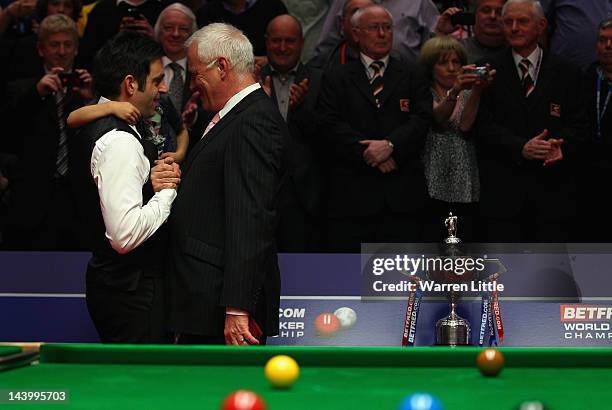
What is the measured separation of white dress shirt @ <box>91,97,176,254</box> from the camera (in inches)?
141

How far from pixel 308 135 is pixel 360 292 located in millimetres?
1151

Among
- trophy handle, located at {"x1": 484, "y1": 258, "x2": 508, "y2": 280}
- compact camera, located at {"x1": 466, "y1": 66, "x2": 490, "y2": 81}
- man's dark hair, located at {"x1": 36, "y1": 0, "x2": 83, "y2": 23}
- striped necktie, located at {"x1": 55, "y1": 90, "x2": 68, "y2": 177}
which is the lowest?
trophy handle, located at {"x1": 484, "y1": 258, "x2": 508, "y2": 280}

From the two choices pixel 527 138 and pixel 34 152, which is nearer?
pixel 527 138

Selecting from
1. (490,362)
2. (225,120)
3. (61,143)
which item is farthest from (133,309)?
(61,143)

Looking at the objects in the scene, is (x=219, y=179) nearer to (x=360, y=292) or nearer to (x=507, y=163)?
(x=360, y=292)

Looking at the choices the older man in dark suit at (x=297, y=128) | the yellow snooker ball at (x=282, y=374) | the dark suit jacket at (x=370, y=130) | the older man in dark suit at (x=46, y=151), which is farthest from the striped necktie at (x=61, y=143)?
the yellow snooker ball at (x=282, y=374)

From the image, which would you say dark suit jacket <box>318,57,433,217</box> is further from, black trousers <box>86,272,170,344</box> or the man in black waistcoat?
black trousers <box>86,272,170,344</box>

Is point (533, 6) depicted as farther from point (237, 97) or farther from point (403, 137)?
point (237, 97)

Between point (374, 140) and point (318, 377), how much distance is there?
3169 mm

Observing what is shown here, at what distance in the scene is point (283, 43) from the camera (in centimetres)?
631

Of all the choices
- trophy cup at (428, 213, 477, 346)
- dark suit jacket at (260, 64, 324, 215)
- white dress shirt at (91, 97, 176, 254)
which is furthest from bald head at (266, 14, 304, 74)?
white dress shirt at (91, 97, 176, 254)

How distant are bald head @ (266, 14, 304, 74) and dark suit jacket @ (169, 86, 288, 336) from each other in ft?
8.28

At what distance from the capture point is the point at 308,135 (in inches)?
241

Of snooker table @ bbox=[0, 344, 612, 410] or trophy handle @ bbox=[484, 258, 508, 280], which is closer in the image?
snooker table @ bbox=[0, 344, 612, 410]
